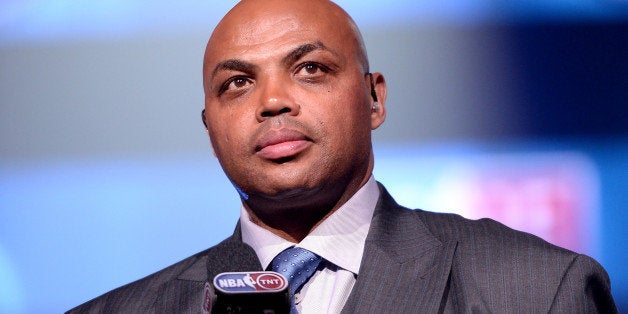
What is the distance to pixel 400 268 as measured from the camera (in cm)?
192

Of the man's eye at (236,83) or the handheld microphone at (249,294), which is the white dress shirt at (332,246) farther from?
the handheld microphone at (249,294)

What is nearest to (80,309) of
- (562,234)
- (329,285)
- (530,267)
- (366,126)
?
(329,285)

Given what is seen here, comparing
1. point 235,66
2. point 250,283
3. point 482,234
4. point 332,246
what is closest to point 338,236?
point 332,246

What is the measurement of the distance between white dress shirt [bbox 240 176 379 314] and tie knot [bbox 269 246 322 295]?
13 mm

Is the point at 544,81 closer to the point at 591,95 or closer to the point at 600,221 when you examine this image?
the point at 591,95

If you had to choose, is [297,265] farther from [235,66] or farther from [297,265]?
[235,66]

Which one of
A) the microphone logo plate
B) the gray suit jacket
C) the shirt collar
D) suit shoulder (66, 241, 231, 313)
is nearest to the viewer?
the microphone logo plate

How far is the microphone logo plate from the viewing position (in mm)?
1448

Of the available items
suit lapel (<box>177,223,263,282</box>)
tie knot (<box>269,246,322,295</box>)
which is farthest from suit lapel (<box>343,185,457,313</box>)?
suit lapel (<box>177,223,263,282</box>)

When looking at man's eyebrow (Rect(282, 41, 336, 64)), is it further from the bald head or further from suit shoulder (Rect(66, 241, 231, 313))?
suit shoulder (Rect(66, 241, 231, 313))

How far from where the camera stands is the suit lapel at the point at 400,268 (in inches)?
72.6

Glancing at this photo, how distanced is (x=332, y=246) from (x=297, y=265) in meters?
0.08

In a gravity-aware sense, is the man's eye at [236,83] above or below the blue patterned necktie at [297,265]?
above

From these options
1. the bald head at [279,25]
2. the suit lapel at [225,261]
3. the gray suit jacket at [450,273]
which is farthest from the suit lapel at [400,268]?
the bald head at [279,25]
